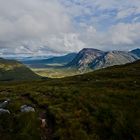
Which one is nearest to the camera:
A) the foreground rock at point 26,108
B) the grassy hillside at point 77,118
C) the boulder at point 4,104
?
the grassy hillside at point 77,118

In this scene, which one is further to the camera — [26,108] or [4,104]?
[4,104]

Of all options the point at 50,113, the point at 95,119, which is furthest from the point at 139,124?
the point at 50,113

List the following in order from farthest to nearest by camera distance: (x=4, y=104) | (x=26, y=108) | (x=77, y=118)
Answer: (x=4, y=104) < (x=26, y=108) < (x=77, y=118)

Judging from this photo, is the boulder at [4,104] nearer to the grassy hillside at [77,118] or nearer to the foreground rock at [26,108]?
the grassy hillside at [77,118]

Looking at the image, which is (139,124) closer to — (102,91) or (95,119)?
(95,119)

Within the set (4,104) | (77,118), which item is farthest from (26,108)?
(77,118)

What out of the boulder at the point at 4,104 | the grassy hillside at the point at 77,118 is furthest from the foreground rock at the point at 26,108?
the boulder at the point at 4,104

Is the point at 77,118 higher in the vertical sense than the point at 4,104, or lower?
lower

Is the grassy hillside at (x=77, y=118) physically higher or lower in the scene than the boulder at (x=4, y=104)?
lower

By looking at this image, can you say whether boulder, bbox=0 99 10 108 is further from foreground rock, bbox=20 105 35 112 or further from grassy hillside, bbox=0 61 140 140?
foreground rock, bbox=20 105 35 112

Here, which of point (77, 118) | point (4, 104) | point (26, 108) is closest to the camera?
point (77, 118)

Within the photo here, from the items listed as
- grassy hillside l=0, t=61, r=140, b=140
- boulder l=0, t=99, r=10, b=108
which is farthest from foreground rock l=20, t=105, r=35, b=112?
boulder l=0, t=99, r=10, b=108

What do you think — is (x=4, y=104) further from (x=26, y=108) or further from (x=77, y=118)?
(x=77, y=118)

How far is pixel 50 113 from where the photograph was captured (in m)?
34.8
